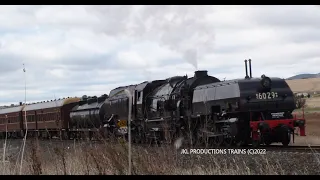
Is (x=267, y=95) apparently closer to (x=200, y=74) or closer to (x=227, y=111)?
(x=227, y=111)

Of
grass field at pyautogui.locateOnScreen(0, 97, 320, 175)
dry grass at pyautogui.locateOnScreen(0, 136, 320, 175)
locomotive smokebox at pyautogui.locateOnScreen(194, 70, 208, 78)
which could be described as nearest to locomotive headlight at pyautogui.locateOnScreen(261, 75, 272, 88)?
locomotive smokebox at pyautogui.locateOnScreen(194, 70, 208, 78)

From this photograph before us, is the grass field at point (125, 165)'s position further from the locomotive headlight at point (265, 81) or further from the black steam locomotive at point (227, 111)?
the locomotive headlight at point (265, 81)

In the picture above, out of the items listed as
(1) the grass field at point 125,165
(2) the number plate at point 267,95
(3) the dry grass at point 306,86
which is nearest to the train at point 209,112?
(2) the number plate at point 267,95

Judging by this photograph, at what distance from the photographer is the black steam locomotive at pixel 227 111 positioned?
17.4 metres

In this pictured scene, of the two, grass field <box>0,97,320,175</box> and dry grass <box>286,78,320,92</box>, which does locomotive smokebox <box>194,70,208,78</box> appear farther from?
dry grass <box>286,78,320,92</box>

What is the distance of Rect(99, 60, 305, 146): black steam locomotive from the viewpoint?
17.4m

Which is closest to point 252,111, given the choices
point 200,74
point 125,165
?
point 200,74

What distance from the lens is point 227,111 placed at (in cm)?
1822

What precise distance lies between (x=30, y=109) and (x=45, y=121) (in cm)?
675

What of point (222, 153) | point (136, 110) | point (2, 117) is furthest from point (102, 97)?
point (2, 117)

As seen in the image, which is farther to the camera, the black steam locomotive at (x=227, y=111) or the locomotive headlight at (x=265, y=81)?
the locomotive headlight at (x=265, y=81)

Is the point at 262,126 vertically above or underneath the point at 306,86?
underneath
